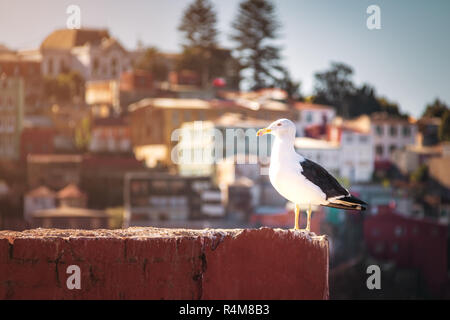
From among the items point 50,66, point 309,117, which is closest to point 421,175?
point 309,117

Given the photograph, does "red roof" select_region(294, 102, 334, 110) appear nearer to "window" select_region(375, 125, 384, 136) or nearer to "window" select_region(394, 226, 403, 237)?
"window" select_region(375, 125, 384, 136)

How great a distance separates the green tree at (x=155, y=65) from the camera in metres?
64.0

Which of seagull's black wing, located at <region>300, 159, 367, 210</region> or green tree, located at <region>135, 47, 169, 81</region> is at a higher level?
green tree, located at <region>135, 47, 169, 81</region>

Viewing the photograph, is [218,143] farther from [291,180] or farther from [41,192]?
[291,180]

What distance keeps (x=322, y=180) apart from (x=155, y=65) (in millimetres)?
61431

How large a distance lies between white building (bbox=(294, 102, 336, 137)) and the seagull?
53.0 meters

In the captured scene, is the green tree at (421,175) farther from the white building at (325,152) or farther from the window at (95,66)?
the window at (95,66)

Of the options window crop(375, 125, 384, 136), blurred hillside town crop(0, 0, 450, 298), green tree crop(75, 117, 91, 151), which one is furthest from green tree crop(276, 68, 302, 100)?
green tree crop(75, 117, 91, 151)

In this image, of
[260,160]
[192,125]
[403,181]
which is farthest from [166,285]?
[403,181]

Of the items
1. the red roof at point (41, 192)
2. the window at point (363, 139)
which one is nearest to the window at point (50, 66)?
the red roof at point (41, 192)

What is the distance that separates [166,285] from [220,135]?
144 ft

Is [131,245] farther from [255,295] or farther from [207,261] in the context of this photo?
[255,295]

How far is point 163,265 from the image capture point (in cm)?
224

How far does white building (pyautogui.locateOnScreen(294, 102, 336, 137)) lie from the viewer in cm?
5670
